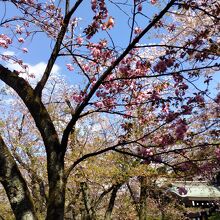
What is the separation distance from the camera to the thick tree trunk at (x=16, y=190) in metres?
3.96

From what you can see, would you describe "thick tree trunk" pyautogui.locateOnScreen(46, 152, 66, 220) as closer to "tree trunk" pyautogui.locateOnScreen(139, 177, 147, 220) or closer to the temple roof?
"tree trunk" pyautogui.locateOnScreen(139, 177, 147, 220)

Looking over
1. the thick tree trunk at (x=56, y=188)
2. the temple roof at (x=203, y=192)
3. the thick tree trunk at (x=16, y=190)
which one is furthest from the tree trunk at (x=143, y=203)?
the thick tree trunk at (x=16, y=190)

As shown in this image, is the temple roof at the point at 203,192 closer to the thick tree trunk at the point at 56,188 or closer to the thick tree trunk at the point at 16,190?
the thick tree trunk at the point at 56,188

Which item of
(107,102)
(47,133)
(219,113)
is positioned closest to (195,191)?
(219,113)

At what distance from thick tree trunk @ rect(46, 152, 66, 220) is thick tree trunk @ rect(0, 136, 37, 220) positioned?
27 cm

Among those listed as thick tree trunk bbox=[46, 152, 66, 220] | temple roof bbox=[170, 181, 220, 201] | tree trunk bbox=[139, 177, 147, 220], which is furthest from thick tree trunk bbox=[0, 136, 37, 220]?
temple roof bbox=[170, 181, 220, 201]

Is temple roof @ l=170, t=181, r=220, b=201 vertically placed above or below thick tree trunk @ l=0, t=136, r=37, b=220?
above

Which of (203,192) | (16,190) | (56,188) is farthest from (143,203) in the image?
(16,190)

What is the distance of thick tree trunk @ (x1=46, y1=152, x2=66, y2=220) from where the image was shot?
4.21 metres

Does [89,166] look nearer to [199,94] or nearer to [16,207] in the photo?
[199,94]

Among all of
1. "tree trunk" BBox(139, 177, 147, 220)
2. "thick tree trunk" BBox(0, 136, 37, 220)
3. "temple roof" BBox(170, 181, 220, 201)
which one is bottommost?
"thick tree trunk" BBox(0, 136, 37, 220)

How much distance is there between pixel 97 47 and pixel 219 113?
3360mm

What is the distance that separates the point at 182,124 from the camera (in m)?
5.84

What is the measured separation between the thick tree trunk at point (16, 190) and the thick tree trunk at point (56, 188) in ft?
0.90
